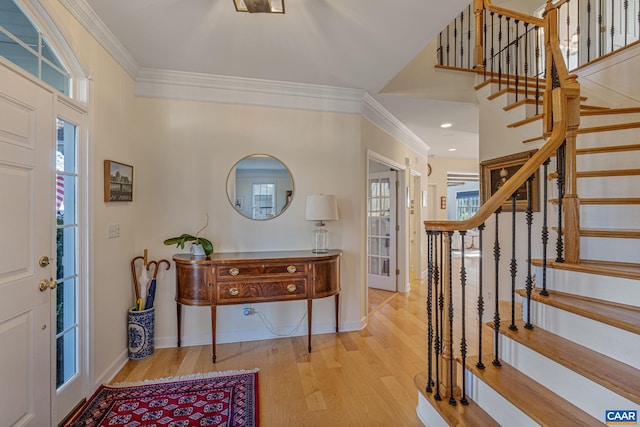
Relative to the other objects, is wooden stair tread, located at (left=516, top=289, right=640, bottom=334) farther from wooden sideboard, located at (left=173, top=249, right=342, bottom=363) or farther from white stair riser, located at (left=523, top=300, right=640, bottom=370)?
wooden sideboard, located at (left=173, top=249, right=342, bottom=363)

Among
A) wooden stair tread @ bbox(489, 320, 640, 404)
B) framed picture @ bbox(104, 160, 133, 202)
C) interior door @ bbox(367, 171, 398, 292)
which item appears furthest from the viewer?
interior door @ bbox(367, 171, 398, 292)

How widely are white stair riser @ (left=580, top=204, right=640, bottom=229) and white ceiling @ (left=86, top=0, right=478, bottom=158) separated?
A: 6.08ft

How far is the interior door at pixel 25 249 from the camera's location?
4.51 ft

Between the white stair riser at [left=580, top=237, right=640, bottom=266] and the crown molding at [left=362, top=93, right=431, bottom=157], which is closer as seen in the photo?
the white stair riser at [left=580, top=237, right=640, bottom=266]

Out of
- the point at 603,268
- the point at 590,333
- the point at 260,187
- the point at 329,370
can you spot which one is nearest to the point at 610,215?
the point at 603,268

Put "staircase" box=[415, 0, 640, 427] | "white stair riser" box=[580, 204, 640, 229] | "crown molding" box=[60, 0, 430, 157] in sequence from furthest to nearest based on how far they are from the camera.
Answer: "crown molding" box=[60, 0, 430, 157], "white stair riser" box=[580, 204, 640, 229], "staircase" box=[415, 0, 640, 427]

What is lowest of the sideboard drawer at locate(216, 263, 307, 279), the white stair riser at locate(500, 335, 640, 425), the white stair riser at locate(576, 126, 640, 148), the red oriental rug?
the red oriental rug

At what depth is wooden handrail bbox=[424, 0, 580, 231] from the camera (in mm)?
1631

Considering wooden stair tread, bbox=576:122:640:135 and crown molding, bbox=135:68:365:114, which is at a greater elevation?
crown molding, bbox=135:68:365:114

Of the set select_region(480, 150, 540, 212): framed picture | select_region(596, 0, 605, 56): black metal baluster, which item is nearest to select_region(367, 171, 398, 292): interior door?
select_region(480, 150, 540, 212): framed picture

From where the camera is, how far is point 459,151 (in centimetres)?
618

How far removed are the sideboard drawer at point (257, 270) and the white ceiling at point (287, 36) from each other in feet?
5.97

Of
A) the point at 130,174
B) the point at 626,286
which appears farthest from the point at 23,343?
the point at 626,286

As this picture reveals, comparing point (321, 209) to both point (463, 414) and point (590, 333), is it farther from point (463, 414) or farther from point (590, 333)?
point (590, 333)
